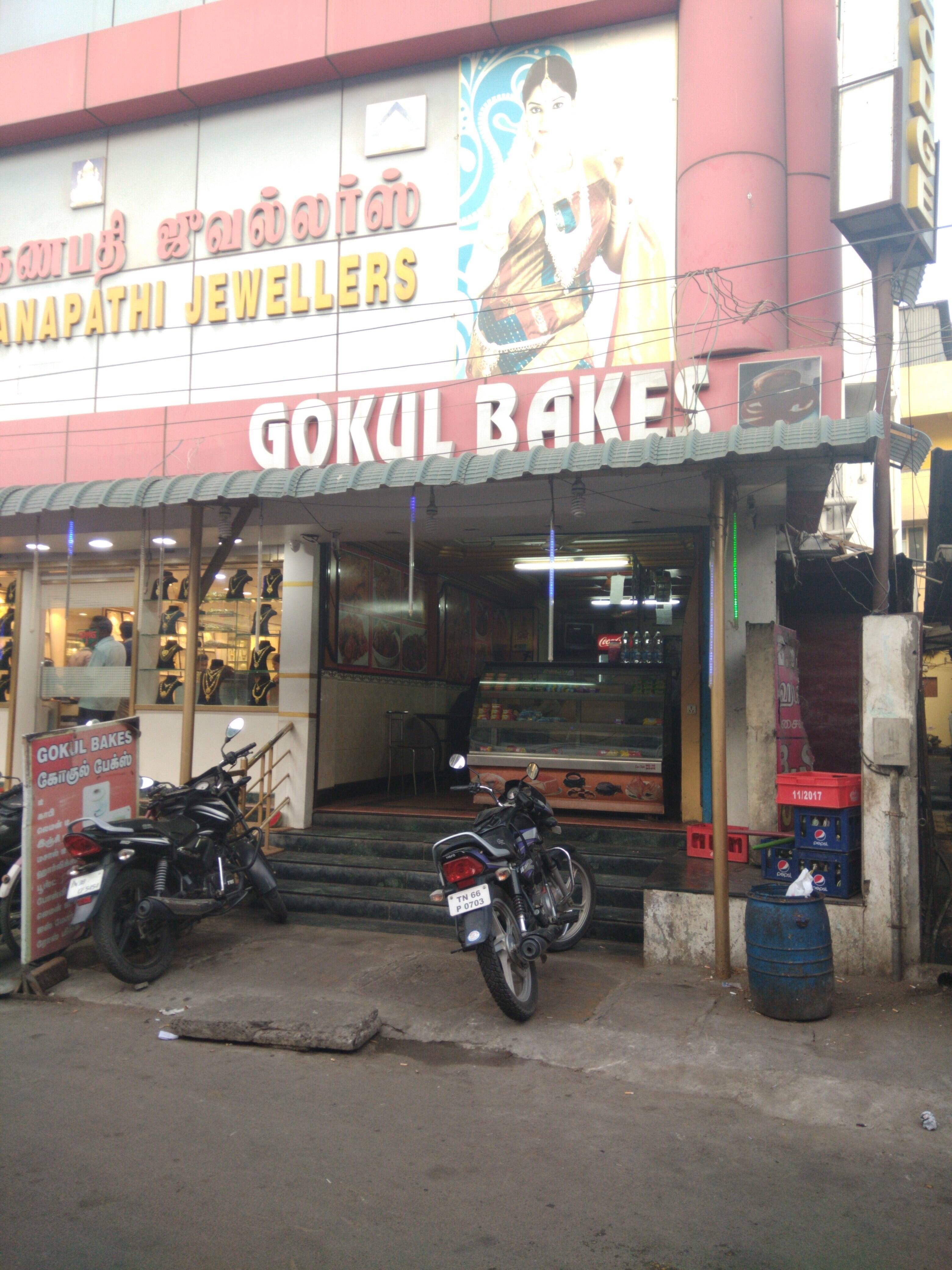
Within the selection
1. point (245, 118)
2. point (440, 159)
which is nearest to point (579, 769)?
point (440, 159)

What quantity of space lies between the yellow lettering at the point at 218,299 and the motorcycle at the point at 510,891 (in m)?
7.52

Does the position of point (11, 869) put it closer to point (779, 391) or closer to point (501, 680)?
point (501, 680)

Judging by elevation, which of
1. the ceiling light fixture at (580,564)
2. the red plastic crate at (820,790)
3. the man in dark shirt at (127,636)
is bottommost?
the red plastic crate at (820,790)

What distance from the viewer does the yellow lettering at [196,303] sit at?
1184 centimetres

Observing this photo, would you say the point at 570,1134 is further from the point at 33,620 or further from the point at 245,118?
the point at 245,118

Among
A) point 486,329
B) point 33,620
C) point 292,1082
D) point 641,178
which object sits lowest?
point 292,1082

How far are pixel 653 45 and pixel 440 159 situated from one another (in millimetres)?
2602

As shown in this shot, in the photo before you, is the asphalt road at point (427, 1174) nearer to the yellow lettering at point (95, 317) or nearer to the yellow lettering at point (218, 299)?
the yellow lettering at point (218, 299)

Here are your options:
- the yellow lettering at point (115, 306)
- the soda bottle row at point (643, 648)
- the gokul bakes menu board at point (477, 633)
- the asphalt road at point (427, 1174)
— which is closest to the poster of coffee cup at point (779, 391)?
the soda bottle row at point (643, 648)

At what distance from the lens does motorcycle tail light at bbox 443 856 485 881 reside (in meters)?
5.79

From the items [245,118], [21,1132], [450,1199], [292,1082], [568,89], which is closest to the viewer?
[450,1199]

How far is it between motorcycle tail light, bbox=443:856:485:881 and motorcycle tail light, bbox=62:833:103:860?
2507 millimetres

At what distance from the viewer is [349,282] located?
1127 cm

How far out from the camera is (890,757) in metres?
6.63
